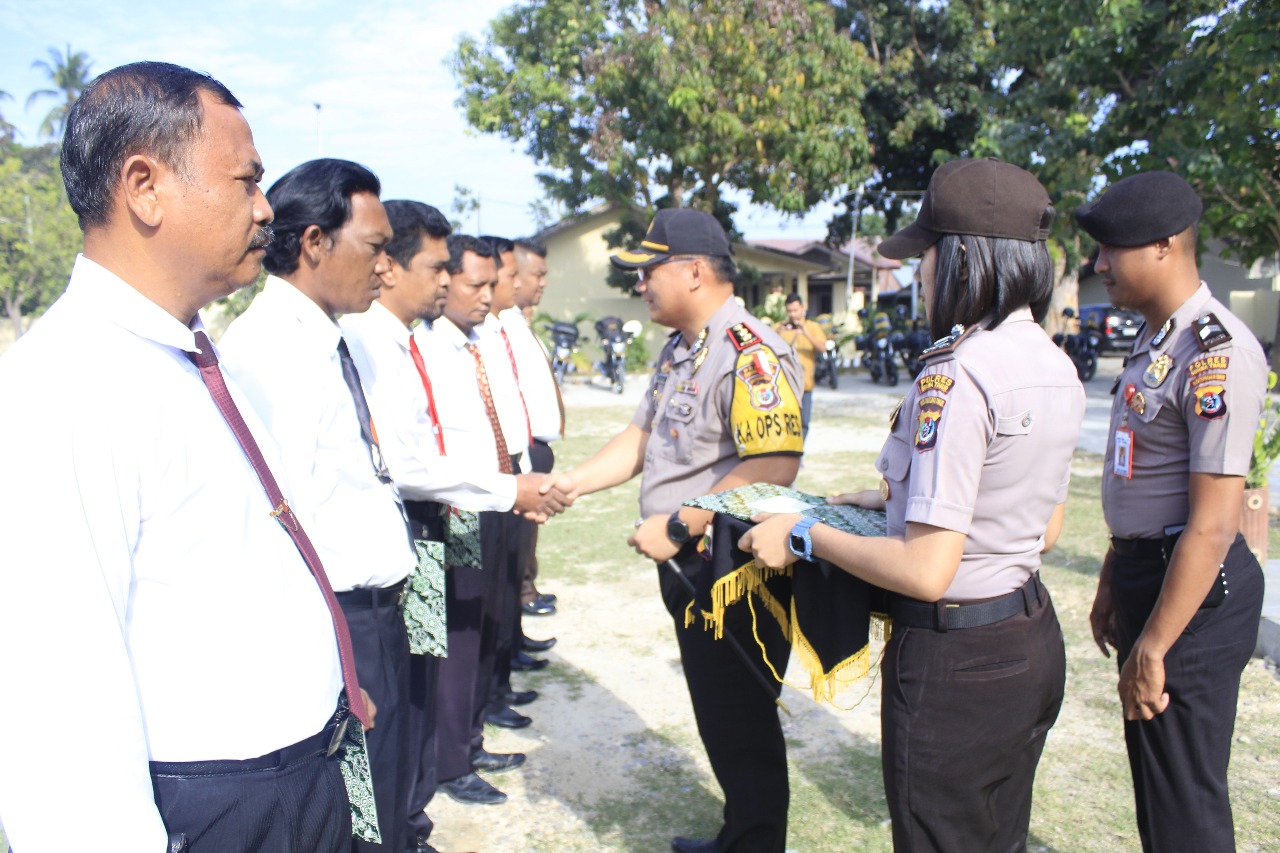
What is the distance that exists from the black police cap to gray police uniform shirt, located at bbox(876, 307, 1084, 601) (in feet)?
3.43

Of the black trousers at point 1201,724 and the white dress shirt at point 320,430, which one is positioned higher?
the white dress shirt at point 320,430

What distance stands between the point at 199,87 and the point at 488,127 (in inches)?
855

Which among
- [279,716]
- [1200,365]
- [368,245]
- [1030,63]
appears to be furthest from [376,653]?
[1030,63]

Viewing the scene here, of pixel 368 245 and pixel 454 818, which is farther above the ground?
pixel 368 245

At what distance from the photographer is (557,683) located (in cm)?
448

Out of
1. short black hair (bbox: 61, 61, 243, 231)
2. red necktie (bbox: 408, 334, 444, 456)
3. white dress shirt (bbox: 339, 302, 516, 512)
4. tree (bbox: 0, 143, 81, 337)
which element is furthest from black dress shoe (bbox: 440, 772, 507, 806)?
tree (bbox: 0, 143, 81, 337)

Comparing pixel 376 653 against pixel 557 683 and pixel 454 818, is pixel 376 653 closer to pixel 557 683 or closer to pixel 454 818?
pixel 454 818

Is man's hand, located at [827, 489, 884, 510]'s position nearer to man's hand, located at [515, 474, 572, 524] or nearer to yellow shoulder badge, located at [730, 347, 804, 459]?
yellow shoulder badge, located at [730, 347, 804, 459]

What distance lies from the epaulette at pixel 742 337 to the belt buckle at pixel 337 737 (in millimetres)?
1506

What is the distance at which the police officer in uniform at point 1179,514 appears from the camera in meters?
2.10

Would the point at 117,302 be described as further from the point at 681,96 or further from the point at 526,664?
the point at 681,96

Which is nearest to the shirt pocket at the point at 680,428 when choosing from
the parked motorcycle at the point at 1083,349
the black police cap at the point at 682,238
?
the black police cap at the point at 682,238

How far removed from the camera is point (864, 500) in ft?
7.73

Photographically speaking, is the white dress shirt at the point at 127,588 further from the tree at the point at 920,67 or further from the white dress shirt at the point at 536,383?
the tree at the point at 920,67
